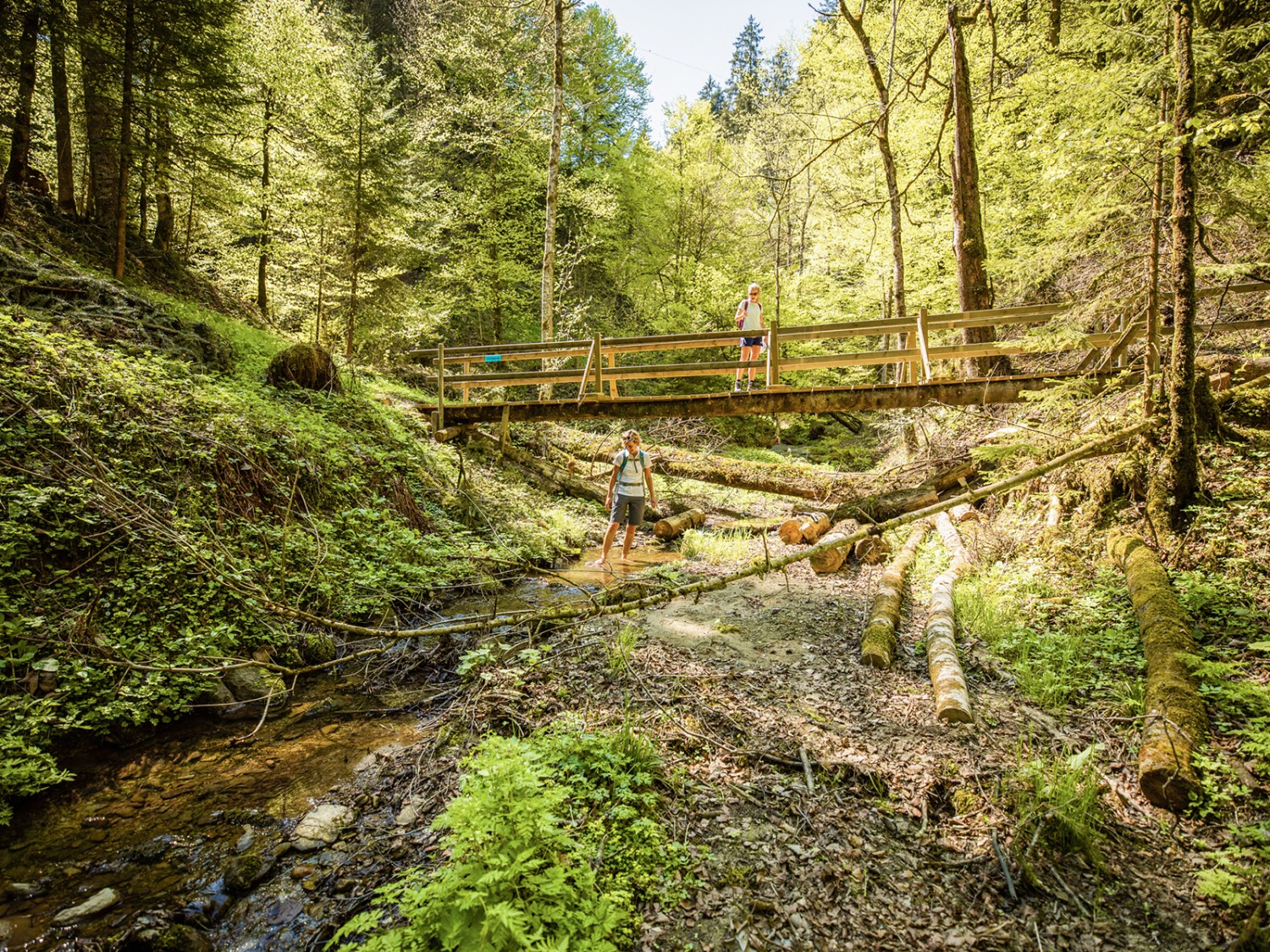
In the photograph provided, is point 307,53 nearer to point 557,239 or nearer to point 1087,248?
point 557,239

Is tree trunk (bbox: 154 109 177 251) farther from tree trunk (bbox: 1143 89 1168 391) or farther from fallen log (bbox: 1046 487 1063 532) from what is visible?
fallen log (bbox: 1046 487 1063 532)

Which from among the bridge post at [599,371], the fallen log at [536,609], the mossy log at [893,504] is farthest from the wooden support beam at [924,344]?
the bridge post at [599,371]

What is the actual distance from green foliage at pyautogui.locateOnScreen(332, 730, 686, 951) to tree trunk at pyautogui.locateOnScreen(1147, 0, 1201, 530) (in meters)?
5.73

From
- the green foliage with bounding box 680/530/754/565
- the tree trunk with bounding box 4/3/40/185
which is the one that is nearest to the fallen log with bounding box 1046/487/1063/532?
the green foliage with bounding box 680/530/754/565

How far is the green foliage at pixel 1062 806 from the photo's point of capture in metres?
2.99

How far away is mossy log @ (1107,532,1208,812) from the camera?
3143mm

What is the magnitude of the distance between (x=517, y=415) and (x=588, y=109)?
18.0 metres

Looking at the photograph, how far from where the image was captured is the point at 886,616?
231 inches

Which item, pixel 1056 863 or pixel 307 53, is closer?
pixel 1056 863

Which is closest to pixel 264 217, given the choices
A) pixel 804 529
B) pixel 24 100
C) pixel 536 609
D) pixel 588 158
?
pixel 24 100

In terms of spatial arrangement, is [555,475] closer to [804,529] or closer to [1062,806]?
[804,529]

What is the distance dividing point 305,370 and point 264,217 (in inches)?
332

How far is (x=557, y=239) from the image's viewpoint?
2391 centimetres

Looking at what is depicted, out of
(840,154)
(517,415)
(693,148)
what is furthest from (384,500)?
(693,148)
